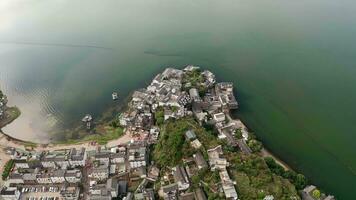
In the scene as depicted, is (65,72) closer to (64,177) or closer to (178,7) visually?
(64,177)

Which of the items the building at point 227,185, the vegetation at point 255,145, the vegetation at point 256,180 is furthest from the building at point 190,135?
the vegetation at point 255,145

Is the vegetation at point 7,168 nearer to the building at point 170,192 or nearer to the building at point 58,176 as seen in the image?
the building at point 58,176

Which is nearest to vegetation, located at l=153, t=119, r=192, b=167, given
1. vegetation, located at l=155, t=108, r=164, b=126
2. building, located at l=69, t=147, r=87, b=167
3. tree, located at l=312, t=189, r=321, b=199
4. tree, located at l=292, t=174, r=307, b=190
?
vegetation, located at l=155, t=108, r=164, b=126

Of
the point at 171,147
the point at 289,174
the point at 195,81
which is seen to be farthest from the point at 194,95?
the point at 289,174

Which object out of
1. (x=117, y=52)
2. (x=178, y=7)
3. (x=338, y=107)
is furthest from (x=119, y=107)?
(x=178, y=7)

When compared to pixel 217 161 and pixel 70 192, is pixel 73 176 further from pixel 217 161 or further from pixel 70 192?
pixel 217 161

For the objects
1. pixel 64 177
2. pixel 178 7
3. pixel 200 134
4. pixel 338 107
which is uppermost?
pixel 178 7
